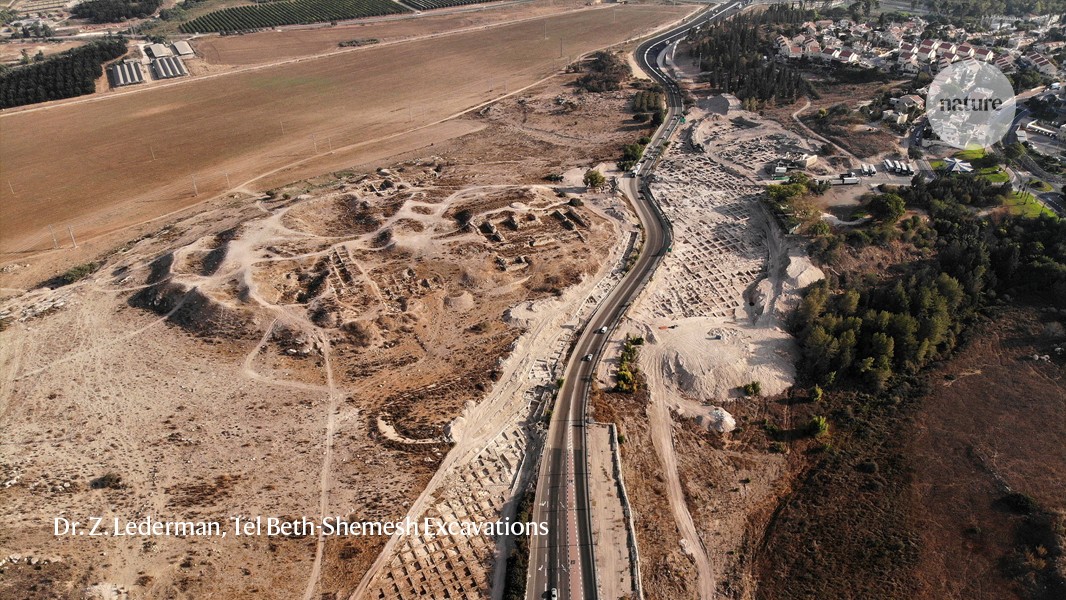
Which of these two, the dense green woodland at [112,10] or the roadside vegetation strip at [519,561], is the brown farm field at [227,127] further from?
the dense green woodland at [112,10]

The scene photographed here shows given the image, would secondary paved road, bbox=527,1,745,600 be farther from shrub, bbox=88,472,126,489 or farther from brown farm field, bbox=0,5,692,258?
brown farm field, bbox=0,5,692,258

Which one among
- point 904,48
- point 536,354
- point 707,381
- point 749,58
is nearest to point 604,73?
point 749,58

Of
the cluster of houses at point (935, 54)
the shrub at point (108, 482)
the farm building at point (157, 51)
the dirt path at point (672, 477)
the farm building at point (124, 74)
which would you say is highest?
the farm building at point (157, 51)

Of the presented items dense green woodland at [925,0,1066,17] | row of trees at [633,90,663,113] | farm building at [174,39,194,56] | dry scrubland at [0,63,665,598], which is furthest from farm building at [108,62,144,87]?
dense green woodland at [925,0,1066,17]

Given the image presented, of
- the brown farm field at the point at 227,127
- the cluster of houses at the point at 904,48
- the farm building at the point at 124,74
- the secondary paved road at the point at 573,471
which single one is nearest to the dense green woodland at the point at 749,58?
the cluster of houses at the point at 904,48

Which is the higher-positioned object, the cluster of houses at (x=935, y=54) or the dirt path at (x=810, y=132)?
the cluster of houses at (x=935, y=54)

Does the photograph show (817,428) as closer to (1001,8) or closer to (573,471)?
(573,471)

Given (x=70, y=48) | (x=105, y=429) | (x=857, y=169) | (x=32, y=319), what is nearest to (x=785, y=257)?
(x=857, y=169)
